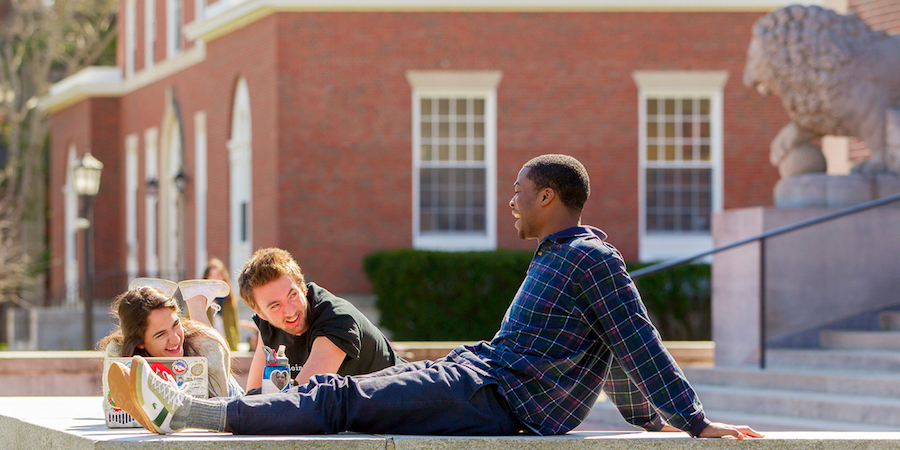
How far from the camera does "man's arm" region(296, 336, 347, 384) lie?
485cm

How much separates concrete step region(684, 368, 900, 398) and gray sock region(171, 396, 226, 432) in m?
6.08

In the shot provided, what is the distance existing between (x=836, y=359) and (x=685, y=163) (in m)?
9.98

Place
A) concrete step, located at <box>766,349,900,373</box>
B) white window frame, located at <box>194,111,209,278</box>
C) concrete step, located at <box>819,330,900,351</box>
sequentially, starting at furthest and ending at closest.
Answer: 1. white window frame, located at <box>194,111,209,278</box>
2. concrete step, located at <box>819,330,900,351</box>
3. concrete step, located at <box>766,349,900,373</box>

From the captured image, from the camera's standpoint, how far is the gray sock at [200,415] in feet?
13.8

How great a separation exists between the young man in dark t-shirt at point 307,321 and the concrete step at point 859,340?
240 inches

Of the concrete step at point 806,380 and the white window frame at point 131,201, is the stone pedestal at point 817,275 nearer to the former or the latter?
the concrete step at point 806,380

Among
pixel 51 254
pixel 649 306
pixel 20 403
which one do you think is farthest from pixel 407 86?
pixel 51 254

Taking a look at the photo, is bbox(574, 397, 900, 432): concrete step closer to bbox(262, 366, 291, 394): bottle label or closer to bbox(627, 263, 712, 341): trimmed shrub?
bbox(262, 366, 291, 394): bottle label

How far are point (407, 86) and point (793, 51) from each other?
9.18 meters

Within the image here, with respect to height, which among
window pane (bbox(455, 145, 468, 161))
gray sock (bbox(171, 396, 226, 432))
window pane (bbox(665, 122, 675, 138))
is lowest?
gray sock (bbox(171, 396, 226, 432))

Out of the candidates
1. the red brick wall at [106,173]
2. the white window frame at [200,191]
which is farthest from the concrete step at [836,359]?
the red brick wall at [106,173]

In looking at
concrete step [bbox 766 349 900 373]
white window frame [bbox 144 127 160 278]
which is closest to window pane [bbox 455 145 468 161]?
white window frame [bbox 144 127 160 278]

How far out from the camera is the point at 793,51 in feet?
35.5

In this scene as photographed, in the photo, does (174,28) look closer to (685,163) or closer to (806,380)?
(685,163)
